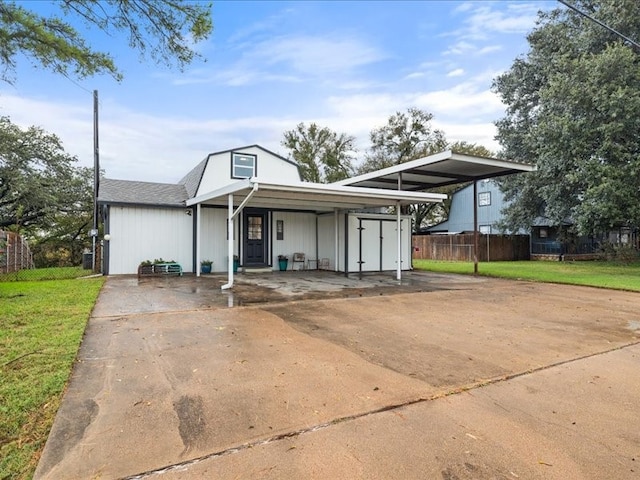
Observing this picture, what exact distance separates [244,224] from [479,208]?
68.4ft

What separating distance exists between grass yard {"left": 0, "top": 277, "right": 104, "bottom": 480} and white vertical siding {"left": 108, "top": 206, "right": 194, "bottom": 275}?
4619 mm

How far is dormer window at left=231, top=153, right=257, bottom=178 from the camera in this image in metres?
14.7

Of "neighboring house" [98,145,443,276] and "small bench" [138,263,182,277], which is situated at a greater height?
"neighboring house" [98,145,443,276]

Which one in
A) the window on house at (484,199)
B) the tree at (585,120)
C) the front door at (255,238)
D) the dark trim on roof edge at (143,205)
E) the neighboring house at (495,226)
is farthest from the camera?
the window on house at (484,199)

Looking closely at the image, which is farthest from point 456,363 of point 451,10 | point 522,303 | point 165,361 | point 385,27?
point 385,27

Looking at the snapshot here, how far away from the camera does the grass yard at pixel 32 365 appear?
2.33 meters

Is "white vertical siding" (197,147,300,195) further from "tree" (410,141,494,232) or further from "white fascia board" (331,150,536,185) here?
"tree" (410,141,494,232)

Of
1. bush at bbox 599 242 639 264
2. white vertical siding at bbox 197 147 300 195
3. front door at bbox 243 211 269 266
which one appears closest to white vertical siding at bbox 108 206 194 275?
white vertical siding at bbox 197 147 300 195

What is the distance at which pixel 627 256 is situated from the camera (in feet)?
63.4

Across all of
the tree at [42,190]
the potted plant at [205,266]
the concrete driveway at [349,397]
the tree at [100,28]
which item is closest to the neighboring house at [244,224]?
the potted plant at [205,266]

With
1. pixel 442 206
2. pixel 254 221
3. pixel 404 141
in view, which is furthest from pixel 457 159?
pixel 442 206

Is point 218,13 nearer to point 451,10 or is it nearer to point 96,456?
point 451,10

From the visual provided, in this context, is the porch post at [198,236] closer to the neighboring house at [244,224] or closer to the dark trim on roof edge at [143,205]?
the neighboring house at [244,224]

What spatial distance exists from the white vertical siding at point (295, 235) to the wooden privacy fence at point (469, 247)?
36.9 feet
